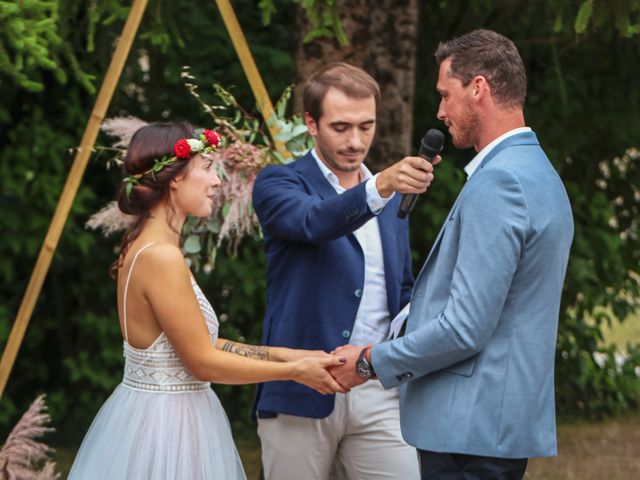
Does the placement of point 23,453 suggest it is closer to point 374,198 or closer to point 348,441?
point 348,441

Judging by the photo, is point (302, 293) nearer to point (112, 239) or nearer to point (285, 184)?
point (285, 184)

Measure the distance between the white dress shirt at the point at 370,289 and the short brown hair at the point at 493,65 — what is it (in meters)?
0.84

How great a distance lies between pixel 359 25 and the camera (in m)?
5.93

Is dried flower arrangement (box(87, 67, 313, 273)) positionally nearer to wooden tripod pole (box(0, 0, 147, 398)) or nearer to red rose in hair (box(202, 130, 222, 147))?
wooden tripod pole (box(0, 0, 147, 398))

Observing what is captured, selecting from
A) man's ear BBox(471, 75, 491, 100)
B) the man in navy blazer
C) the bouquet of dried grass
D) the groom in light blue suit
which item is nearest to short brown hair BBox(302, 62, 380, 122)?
the man in navy blazer

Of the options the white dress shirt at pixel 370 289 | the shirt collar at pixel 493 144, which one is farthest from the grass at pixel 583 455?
the shirt collar at pixel 493 144

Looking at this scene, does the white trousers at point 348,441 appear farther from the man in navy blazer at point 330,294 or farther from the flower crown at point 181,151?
the flower crown at point 181,151

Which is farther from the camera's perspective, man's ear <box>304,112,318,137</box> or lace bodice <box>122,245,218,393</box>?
man's ear <box>304,112,318,137</box>

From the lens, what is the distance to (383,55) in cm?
625

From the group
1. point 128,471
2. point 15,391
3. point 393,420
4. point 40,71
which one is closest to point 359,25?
point 40,71

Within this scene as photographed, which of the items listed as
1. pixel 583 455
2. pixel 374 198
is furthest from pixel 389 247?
pixel 583 455

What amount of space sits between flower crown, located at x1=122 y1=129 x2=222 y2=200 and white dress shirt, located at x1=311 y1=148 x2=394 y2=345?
49 centimetres

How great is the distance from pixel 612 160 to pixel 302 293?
4.94 m

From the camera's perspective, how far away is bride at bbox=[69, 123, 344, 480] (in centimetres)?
354
